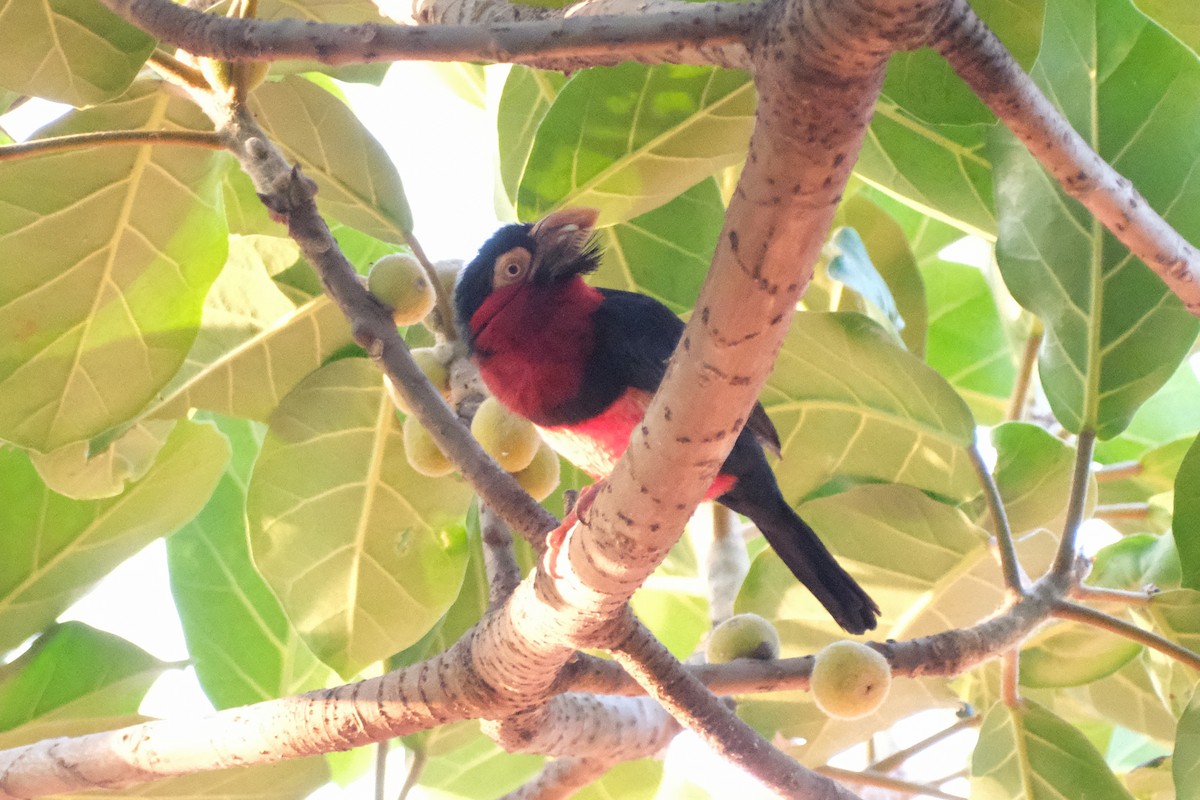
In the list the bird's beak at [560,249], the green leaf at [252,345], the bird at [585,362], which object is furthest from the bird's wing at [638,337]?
the green leaf at [252,345]

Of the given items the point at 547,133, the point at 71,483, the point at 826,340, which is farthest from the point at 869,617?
the point at 71,483

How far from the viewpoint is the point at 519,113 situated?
2.10 m

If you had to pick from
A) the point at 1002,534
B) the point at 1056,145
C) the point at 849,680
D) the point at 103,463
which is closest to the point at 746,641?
the point at 849,680

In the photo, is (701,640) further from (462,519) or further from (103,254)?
(103,254)

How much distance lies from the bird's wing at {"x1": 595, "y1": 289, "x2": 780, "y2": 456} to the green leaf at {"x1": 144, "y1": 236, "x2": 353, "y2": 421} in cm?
48

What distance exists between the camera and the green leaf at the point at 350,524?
1.96 metres

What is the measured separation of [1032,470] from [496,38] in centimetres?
133

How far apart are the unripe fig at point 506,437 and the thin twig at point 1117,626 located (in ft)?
2.70

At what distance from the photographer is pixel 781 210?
702 mm

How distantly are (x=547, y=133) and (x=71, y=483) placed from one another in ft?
3.31

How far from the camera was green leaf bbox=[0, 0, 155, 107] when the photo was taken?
4.75 ft

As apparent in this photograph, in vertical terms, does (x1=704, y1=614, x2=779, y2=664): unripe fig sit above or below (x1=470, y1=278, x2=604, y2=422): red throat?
below

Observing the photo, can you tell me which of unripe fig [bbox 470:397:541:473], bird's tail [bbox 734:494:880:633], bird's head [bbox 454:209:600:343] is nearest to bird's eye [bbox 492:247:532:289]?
bird's head [bbox 454:209:600:343]

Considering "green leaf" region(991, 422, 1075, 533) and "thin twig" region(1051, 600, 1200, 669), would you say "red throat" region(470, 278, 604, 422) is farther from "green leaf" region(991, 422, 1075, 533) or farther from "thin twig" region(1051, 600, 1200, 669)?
"thin twig" region(1051, 600, 1200, 669)
